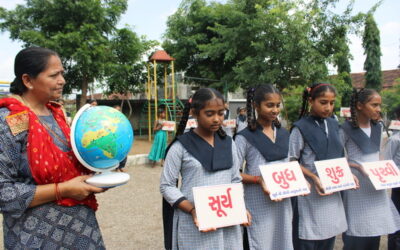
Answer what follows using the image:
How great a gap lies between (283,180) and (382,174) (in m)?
1.10

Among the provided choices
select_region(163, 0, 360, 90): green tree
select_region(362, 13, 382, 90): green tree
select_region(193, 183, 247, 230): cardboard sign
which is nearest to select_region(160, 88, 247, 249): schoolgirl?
select_region(193, 183, 247, 230): cardboard sign

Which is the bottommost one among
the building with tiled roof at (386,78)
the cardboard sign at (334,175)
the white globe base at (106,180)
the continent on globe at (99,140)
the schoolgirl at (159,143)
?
the schoolgirl at (159,143)

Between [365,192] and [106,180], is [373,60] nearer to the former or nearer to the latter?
[365,192]

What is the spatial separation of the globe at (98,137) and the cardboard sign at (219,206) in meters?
0.62

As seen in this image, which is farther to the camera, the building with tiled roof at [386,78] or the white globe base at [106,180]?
the building with tiled roof at [386,78]

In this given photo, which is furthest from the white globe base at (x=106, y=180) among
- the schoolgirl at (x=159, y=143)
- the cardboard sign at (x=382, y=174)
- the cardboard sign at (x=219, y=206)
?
the schoolgirl at (x=159, y=143)

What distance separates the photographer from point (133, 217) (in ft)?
14.7

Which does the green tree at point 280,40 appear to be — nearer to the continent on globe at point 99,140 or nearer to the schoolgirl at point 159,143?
the schoolgirl at point 159,143

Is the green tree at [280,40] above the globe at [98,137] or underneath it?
above

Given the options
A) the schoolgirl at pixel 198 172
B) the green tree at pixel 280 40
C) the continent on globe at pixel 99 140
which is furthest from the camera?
the green tree at pixel 280 40

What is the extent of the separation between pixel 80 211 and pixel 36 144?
1.35ft

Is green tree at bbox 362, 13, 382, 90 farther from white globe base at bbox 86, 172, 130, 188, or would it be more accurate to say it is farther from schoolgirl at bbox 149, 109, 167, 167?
white globe base at bbox 86, 172, 130, 188

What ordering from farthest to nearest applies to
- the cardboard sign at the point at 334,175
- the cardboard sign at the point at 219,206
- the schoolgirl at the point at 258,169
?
1. the cardboard sign at the point at 334,175
2. the schoolgirl at the point at 258,169
3. the cardboard sign at the point at 219,206

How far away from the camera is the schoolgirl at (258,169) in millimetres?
2398
